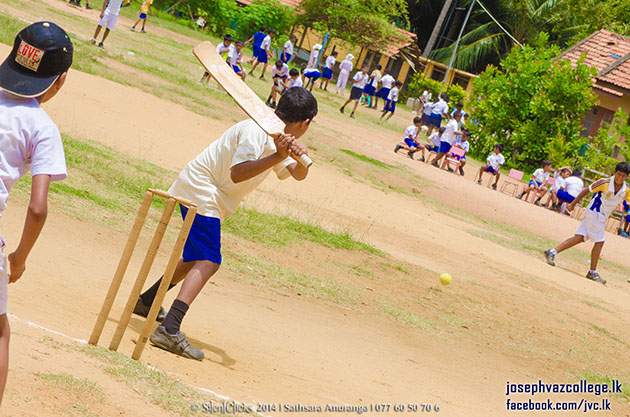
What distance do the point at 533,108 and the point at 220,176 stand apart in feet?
75.5

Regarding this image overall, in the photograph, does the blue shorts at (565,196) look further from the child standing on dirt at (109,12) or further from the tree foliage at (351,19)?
the tree foliage at (351,19)

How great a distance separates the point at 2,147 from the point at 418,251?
912 cm

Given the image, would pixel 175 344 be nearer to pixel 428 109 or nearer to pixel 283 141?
pixel 283 141

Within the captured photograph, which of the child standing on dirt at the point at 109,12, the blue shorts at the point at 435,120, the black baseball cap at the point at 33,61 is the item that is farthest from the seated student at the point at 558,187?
the black baseball cap at the point at 33,61

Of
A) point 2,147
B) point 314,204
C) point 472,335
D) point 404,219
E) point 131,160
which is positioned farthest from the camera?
point 404,219

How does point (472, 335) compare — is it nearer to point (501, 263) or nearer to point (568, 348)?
point (568, 348)

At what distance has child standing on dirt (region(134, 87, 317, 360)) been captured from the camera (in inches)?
200

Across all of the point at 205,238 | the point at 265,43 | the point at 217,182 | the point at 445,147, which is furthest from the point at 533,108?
the point at 205,238

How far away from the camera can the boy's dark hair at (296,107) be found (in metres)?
5.22

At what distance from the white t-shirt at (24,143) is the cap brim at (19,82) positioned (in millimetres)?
A: 38

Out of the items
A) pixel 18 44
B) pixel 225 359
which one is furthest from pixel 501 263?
pixel 18 44

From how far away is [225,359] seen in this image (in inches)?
217

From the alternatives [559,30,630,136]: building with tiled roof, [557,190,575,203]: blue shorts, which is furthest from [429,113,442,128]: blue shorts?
[557,190,575,203]: blue shorts

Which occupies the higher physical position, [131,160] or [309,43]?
[309,43]
